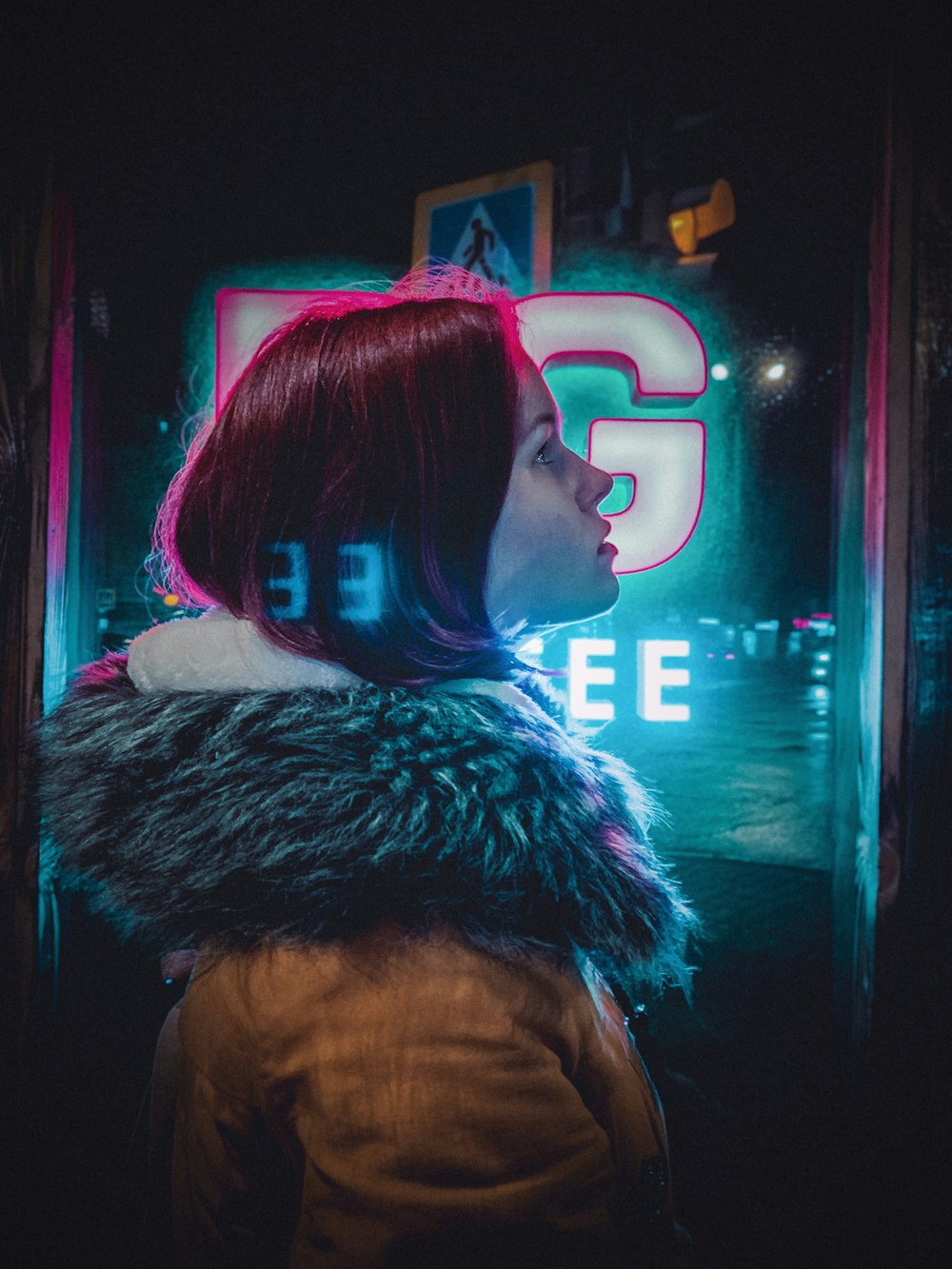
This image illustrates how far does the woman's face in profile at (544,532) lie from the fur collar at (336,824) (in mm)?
189

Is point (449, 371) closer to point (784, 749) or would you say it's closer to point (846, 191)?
point (784, 749)

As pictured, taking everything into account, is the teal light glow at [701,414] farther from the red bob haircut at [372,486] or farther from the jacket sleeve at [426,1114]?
the jacket sleeve at [426,1114]

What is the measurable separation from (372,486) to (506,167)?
2465 millimetres

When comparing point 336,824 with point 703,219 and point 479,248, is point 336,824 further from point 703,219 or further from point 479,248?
point 703,219

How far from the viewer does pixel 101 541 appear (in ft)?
8.27

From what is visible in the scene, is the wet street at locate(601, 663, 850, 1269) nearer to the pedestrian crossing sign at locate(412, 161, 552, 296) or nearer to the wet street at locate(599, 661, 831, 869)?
the wet street at locate(599, 661, 831, 869)

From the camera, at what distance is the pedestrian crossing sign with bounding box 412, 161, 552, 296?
254 cm

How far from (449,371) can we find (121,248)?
2482 mm

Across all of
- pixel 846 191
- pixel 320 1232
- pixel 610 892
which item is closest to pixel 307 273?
pixel 846 191

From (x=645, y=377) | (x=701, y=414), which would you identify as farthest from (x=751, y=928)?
(x=645, y=377)

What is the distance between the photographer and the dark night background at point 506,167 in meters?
2.16

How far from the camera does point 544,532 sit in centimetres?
92

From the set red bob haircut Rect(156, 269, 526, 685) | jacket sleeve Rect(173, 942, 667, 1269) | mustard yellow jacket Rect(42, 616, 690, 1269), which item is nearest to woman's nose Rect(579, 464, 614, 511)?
red bob haircut Rect(156, 269, 526, 685)

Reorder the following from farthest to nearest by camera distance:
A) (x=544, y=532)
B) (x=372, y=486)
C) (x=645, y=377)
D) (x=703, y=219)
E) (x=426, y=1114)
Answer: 1. (x=703, y=219)
2. (x=645, y=377)
3. (x=544, y=532)
4. (x=372, y=486)
5. (x=426, y=1114)
